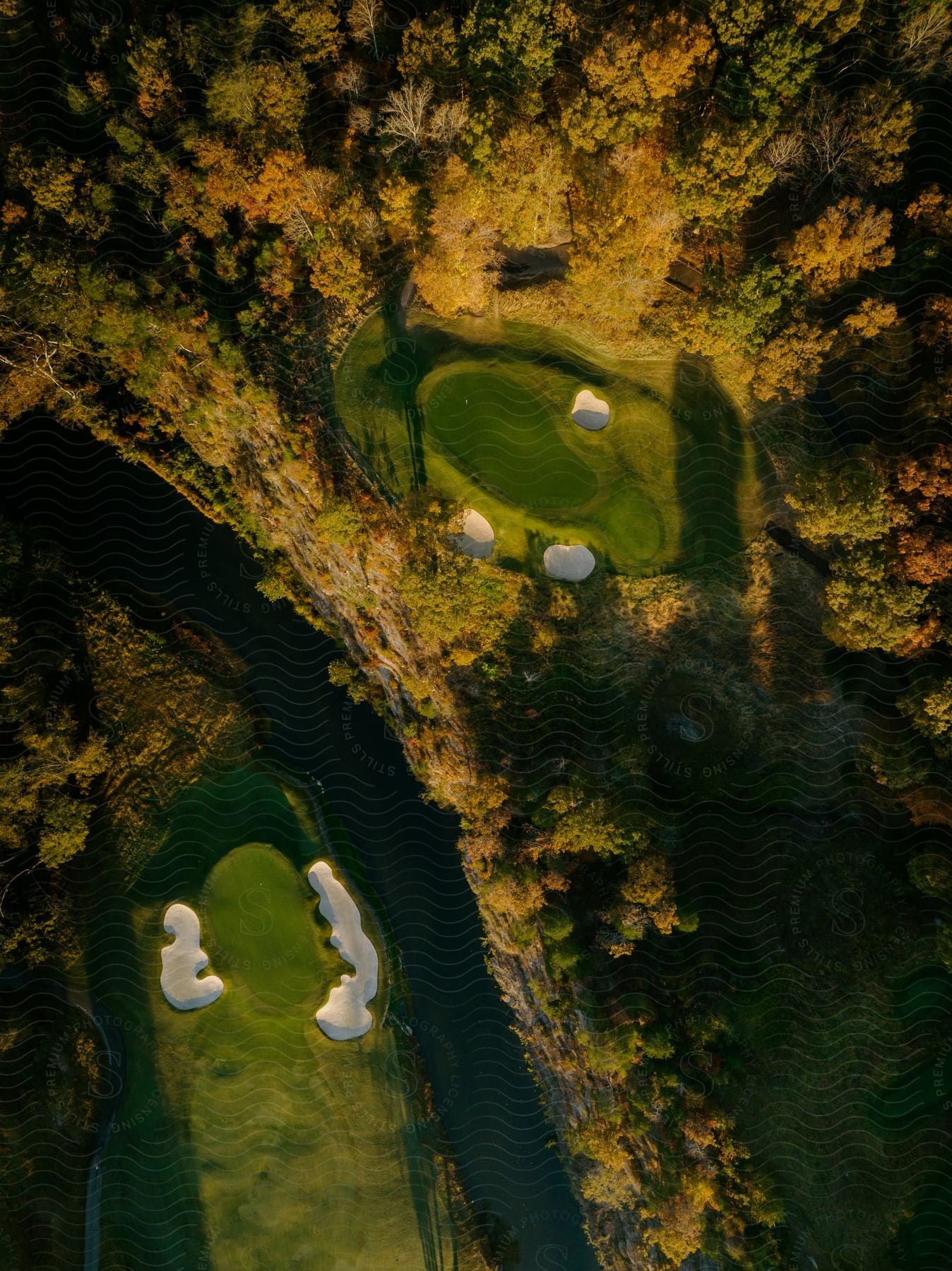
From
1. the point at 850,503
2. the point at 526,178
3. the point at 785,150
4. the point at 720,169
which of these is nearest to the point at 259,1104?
the point at 850,503

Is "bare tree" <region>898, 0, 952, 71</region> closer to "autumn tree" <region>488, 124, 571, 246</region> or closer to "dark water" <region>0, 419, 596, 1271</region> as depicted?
"autumn tree" <region>488, 124, 571, 246</region>

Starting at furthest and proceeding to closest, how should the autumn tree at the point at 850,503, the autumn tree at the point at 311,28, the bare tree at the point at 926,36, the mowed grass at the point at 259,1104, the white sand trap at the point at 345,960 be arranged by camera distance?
the white sand trap at the point at 345,960 → the mowed grass at the point at 259,1104 → the autumn tree at the point at 311,28 → the autumn tree at the point at 850,503 → the bare tree at the point at 926,36

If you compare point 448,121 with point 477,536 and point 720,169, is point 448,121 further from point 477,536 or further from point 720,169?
point 477,536

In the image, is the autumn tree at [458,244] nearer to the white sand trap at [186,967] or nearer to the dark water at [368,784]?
the dark water at [368,784]

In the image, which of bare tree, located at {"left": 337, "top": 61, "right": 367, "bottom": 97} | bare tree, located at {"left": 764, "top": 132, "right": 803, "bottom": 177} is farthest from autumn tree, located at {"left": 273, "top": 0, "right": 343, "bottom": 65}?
bare tree, located at {"left": 764, "top": 132, "right": 803, "bottom": 177}

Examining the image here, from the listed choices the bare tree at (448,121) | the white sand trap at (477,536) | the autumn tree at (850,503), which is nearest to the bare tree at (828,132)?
the autumn tree at (850,503)

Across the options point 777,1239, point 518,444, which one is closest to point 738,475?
point 518,444
